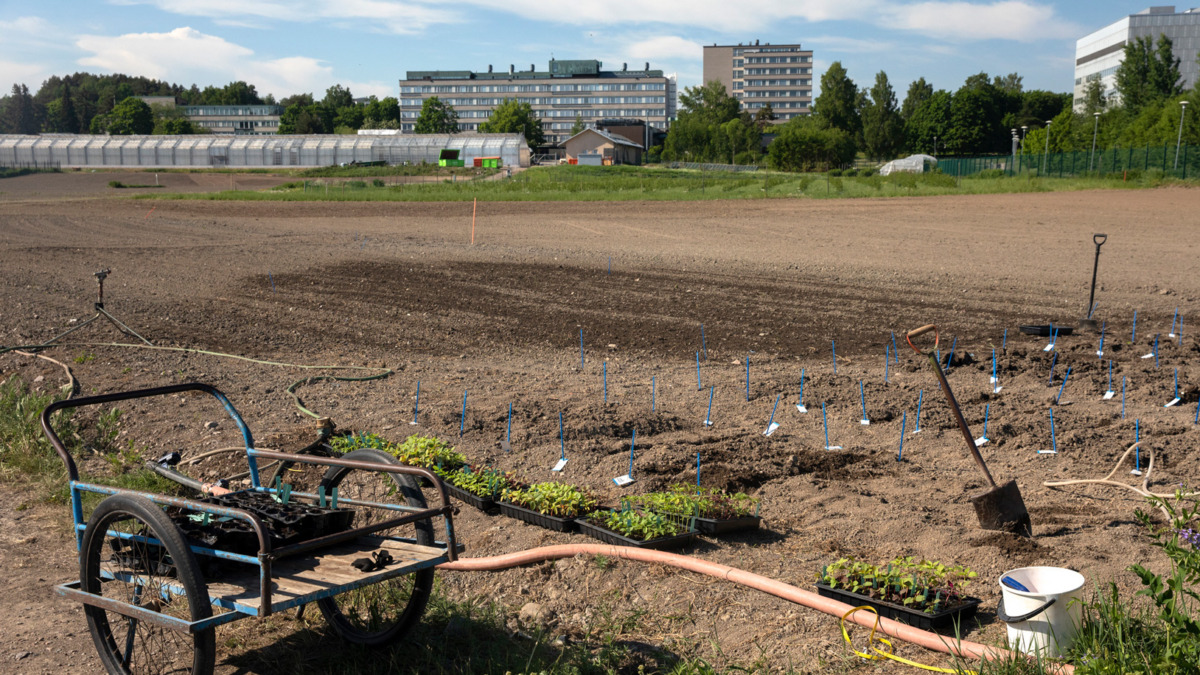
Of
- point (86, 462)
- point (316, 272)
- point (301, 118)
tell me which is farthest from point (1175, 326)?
point (301, 118)

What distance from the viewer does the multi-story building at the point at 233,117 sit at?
175m

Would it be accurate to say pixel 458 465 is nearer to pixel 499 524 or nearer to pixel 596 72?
pixel 499 524

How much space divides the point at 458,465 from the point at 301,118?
160 m

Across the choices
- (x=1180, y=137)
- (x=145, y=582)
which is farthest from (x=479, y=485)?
(x=1180, y=137)

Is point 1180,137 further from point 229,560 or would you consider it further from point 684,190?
point 229,560

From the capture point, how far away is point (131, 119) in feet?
477

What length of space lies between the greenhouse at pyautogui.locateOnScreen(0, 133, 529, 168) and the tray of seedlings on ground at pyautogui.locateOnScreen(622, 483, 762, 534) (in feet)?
263

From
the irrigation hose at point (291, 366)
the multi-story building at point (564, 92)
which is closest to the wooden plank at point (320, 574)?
the irrigation hose at point (291, 366)

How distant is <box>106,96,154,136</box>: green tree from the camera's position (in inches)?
5694

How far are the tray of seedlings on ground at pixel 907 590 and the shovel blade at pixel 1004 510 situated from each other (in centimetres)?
82

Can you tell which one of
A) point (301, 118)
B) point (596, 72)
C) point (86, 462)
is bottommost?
point (86, 462)

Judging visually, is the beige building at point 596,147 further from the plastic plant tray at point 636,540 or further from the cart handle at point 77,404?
the cart handle at point 77,404

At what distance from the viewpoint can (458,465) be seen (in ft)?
20.5

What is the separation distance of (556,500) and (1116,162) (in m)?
54.9
